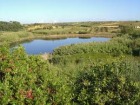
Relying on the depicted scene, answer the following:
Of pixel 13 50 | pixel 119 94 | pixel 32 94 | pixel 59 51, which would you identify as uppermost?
pixel 13 50

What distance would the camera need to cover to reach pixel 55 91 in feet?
34.2

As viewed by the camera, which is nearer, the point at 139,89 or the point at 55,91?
the point at 55,91

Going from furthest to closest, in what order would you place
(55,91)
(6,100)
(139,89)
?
(139,89) < (55,91) < (6,100)

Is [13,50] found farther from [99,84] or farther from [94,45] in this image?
→ [94,45]

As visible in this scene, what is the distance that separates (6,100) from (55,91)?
211 centimetres

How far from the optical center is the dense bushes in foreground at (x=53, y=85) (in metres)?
9.42

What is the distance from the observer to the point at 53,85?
10438 mm

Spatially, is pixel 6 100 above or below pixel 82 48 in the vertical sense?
above

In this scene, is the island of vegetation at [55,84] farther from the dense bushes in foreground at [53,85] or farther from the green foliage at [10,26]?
the green foliage at [10,26]

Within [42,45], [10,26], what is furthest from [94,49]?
[10,26]

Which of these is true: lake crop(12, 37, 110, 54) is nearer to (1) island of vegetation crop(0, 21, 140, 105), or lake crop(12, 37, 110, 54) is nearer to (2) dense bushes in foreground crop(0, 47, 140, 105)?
(1) island of vegetation crop(0, 21, 140, 105)

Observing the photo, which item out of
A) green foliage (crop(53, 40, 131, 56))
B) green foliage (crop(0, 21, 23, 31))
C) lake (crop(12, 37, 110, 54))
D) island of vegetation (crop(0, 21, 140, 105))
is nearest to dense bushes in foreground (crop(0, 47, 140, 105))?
island of vegetation (crop(0, 21, 140, 105))

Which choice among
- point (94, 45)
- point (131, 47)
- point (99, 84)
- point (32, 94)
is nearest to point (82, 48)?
point (94, 45)

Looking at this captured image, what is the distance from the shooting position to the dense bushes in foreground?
942cm
